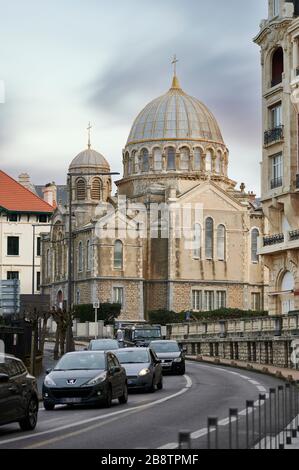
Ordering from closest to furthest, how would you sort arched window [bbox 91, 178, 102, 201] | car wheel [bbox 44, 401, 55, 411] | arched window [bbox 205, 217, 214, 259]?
car wheel [bbox 44, 401, 55, 411] < arched window [bbox 205, 217, 214, 259] < arched window [bbox 91, 178, 102, 201]

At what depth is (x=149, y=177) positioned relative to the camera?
120m

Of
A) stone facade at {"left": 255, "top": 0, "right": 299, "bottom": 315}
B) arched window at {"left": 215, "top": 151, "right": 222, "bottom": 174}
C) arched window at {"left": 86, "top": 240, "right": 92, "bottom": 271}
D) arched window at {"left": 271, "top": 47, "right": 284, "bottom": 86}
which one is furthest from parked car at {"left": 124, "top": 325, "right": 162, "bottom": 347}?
arched window at {"left": 215, "top": 151, "right": 222, "bottom": 174}

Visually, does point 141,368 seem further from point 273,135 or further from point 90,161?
point 90,161

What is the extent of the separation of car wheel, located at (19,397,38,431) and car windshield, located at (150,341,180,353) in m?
24.8

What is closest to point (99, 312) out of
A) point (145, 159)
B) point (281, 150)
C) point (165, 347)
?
point (145, 159)

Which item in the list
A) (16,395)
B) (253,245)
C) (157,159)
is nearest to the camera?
(16,395)

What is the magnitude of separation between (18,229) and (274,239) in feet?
189

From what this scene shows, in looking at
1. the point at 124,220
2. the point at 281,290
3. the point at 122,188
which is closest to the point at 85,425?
the point at 281,290

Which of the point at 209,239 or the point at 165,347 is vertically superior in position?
the point at 209,239

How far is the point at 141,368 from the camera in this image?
3391 centimetres

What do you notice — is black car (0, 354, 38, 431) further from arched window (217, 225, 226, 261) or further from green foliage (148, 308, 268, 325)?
arched window (217, 225, 226, 261)

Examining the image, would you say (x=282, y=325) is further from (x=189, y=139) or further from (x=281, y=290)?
(x=189, y=139)

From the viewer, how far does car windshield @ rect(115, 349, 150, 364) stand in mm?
34500

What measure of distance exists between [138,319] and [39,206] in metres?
21.0
